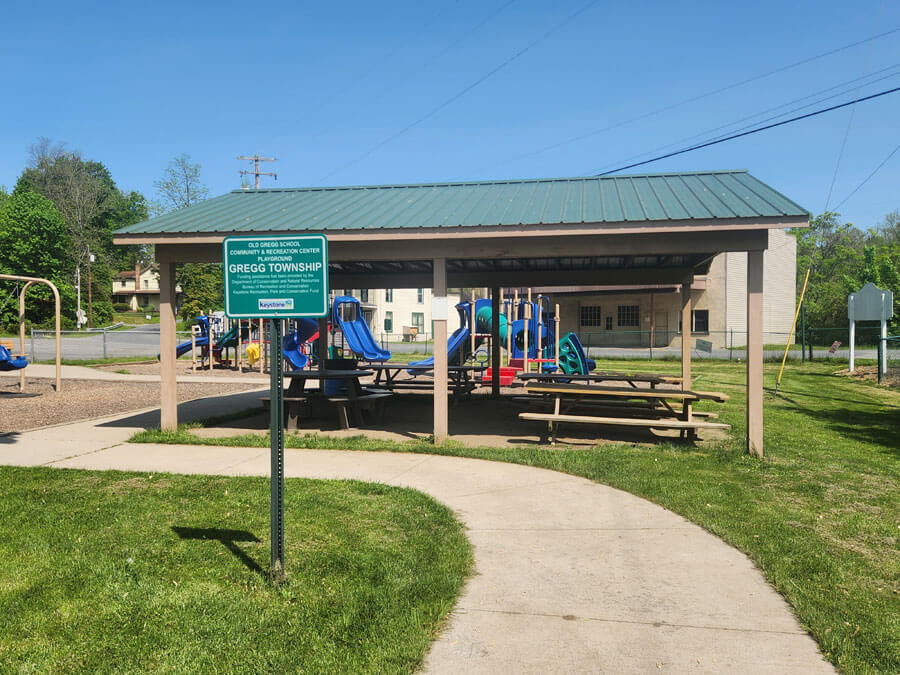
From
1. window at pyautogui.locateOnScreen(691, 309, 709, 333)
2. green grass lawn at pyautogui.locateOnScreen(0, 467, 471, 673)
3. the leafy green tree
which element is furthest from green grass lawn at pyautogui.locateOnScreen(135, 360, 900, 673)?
the leafy green tree

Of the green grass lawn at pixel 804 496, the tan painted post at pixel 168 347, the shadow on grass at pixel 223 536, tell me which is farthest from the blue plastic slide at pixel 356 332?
the shadow on grass at pixel 223 536

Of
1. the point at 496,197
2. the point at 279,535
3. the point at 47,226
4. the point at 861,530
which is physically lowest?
the point at 861,530

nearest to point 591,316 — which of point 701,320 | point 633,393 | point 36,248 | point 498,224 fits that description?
point 701,320

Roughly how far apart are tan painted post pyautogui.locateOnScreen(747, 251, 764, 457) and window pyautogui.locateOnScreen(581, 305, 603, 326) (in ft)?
113

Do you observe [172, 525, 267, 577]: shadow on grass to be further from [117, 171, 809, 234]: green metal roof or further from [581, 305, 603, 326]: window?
[581, 305, 603, 326]: window

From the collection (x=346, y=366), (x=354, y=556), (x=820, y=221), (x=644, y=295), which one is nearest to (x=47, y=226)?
(x=644, y=295)

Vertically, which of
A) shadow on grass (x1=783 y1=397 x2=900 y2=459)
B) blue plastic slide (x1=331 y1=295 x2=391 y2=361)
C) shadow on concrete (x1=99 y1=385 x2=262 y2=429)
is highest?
blue plastic slide (x1=331 y1=295 x2=391 y2=361)

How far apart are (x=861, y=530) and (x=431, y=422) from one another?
22.8 ft

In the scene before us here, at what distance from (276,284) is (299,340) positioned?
1453 centimetres

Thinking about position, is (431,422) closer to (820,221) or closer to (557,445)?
(557,445)

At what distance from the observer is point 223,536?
497 centimetres

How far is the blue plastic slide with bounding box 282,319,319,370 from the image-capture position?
17.5 meters

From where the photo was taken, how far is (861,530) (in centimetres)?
529

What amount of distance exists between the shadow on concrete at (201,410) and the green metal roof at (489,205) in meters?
3.36
